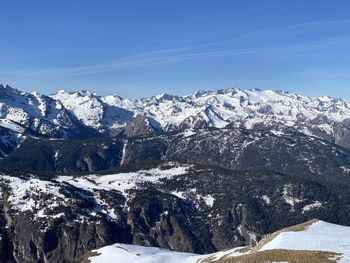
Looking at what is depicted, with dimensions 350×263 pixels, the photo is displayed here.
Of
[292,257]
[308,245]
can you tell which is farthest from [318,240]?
[292,257]

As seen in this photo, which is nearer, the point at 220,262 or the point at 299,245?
the point at 299,245

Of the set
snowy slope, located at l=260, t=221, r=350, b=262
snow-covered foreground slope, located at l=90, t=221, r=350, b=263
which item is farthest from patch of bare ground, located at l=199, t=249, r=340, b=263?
snowy slope, located at l=260, t=221, r=350, b=262

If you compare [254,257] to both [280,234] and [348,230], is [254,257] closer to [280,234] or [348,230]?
[280,234]

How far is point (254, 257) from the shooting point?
133 m

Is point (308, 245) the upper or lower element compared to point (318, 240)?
lower

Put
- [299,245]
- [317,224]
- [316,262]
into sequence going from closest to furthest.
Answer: [316,262], [299,245], [317,224]

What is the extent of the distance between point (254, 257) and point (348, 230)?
60.8 m

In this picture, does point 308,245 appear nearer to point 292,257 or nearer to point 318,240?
point 318,240

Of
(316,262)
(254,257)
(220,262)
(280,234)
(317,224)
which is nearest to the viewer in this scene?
(316,262)

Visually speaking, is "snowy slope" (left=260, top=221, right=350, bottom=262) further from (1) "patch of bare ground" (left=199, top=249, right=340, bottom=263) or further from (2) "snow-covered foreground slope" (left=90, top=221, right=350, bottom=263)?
(1) "patch of bare ground" (left=199, top=249, right=340, bottom=263)

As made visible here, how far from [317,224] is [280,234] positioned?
22965 millimetres

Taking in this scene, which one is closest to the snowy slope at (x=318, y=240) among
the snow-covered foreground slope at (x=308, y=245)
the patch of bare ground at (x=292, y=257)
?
the snow-covered foreground slope at (x=308, y=245)

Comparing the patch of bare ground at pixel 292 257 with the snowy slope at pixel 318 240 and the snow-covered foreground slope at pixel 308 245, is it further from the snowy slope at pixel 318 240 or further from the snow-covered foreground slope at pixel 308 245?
the snowy slope at pixel 318 240

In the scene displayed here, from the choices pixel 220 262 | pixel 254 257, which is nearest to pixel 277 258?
pixel 254 257
